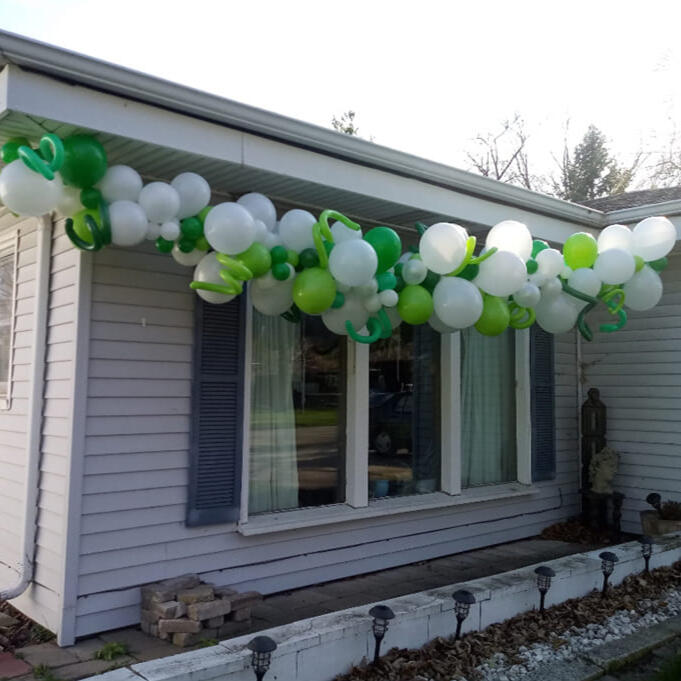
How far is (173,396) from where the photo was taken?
12.1ft

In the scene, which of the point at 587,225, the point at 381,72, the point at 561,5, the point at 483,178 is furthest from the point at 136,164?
the point at 381,72

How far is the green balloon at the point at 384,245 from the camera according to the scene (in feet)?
10.8

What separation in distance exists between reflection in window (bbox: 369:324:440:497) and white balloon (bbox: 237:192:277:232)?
175cm

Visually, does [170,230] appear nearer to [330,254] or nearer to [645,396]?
[330,254]

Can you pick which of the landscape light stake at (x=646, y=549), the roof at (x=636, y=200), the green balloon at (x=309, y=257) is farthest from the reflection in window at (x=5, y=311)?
the roof at (x=636, y=200)

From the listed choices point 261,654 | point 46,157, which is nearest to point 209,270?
point 46,157

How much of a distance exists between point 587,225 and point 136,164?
3590 millimetres

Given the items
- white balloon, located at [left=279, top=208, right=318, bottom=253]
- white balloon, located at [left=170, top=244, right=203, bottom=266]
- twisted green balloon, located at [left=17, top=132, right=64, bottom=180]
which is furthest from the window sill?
twisted green balloon, located at [left=17, top=132, right=64, bottom=180]

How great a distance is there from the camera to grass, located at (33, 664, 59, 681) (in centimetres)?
287

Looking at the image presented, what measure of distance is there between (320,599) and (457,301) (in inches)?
76.4

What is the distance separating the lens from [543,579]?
144 inches

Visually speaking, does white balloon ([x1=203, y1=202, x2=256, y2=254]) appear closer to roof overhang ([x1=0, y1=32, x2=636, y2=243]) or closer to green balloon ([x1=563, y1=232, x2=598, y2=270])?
roof overhang ([x1=0, y1=32, x2=636, y2=243])

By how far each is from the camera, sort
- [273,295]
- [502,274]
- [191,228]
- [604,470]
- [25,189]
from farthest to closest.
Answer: [604,470] < [502,274] < [273,295] < [191,228] < [25,189]

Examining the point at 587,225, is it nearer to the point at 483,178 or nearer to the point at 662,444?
the point at 483,178
